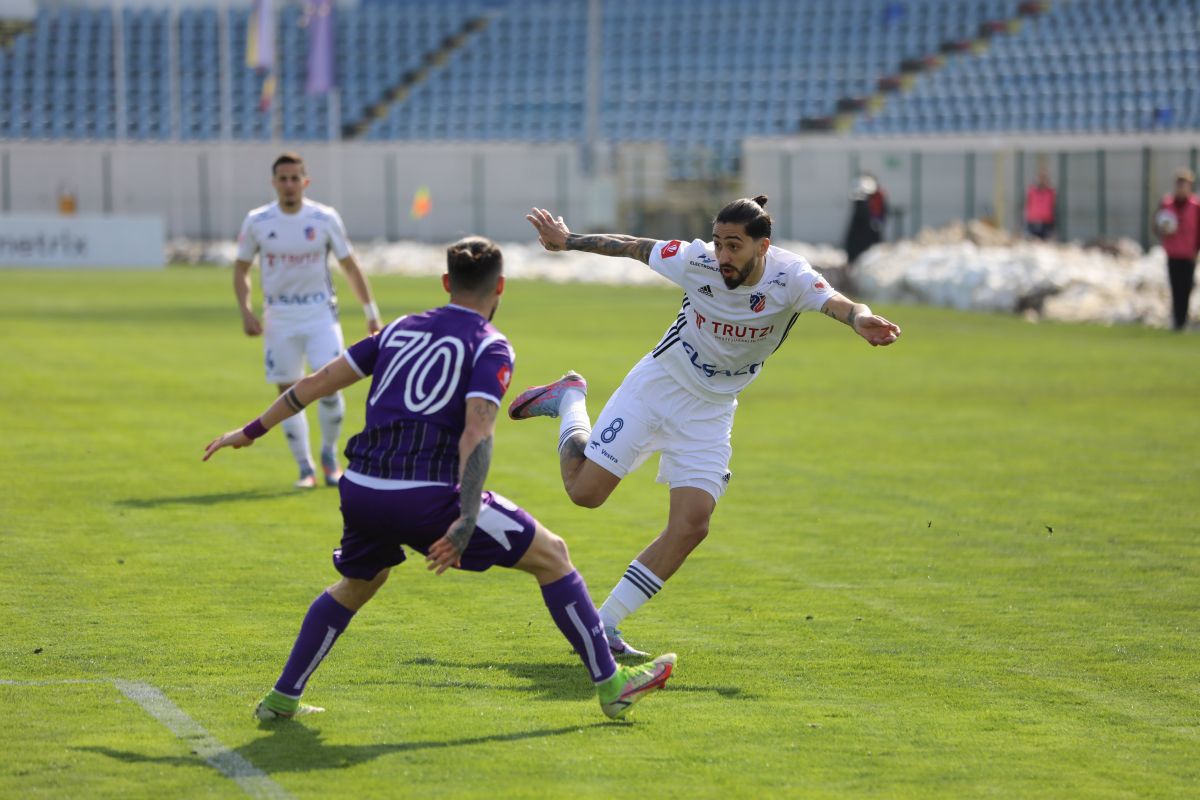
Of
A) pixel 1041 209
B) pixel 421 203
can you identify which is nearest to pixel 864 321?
pixel 1041 209

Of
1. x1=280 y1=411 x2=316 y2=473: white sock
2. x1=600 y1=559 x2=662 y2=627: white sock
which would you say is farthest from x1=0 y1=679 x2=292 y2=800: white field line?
x1=280 y1=411 x2=316 y2=473: white sock

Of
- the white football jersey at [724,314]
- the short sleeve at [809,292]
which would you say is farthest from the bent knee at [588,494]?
the short sleeve at [809,292]

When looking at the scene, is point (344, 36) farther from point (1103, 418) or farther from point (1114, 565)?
Answer: point (1114, 565)

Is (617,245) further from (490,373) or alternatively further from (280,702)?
(280,702)

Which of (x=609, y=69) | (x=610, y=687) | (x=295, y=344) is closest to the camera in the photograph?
(x=610, y=687)

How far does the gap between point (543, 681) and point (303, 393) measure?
166cm

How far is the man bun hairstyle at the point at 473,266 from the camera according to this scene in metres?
5.69

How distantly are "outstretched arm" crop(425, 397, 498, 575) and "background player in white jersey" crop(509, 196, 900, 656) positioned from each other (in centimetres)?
169

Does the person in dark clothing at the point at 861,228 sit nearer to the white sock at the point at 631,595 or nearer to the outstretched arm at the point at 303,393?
the white sock at the point at 631,595

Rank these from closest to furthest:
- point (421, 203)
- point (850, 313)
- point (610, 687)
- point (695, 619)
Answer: point (610, 687), point (850, 313), point (695, 619), point (421, 203)

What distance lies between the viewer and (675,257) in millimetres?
7242

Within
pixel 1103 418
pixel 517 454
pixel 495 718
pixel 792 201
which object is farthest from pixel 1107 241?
pixel 495 718

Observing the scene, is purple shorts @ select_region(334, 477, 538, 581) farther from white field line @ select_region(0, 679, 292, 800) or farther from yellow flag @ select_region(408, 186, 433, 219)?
yellow flag @ select_region(408, 186, 433, 219)

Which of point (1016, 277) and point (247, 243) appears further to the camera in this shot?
point (1016, 277)
